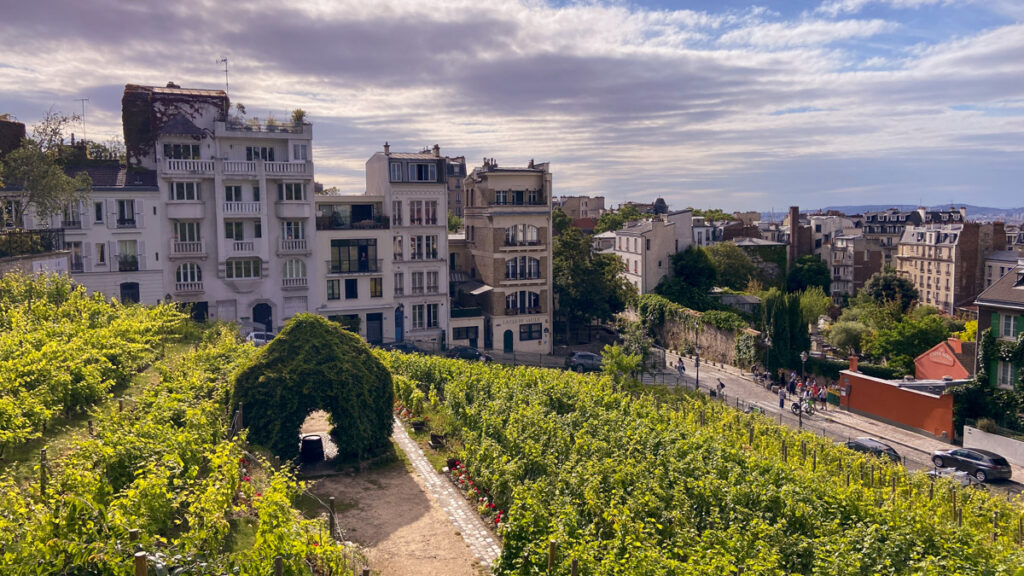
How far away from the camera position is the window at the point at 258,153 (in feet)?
159

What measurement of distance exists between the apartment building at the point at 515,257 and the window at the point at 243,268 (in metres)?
16.0

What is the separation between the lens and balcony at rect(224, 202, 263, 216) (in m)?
47.4

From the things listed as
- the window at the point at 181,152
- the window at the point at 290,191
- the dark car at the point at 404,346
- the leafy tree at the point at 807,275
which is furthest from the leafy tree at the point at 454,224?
the window at the point at 181,152

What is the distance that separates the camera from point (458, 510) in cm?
2006

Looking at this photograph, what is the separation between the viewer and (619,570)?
13359 millimetres

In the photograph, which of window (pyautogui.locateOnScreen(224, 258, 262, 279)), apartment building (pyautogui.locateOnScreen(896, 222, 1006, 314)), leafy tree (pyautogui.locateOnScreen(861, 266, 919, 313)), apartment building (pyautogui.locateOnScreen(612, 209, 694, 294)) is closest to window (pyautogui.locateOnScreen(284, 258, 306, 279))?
window (pyautogui.locateOnScreen(224, 258, 262, 279))

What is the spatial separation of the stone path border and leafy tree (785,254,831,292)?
74.8 meters

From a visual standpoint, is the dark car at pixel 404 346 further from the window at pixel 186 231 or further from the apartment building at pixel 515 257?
the window at pixel 186 231

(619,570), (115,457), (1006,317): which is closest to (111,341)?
(115,457)

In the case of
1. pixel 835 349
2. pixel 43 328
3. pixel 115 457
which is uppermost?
pixel 43 328

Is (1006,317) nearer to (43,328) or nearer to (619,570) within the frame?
(619,570)

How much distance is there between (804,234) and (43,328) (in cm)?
9287

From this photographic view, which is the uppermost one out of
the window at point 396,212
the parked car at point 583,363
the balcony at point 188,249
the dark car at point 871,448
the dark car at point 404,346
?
the window at point 396,212

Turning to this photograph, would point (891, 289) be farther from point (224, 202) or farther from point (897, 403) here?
point (224, 202)
